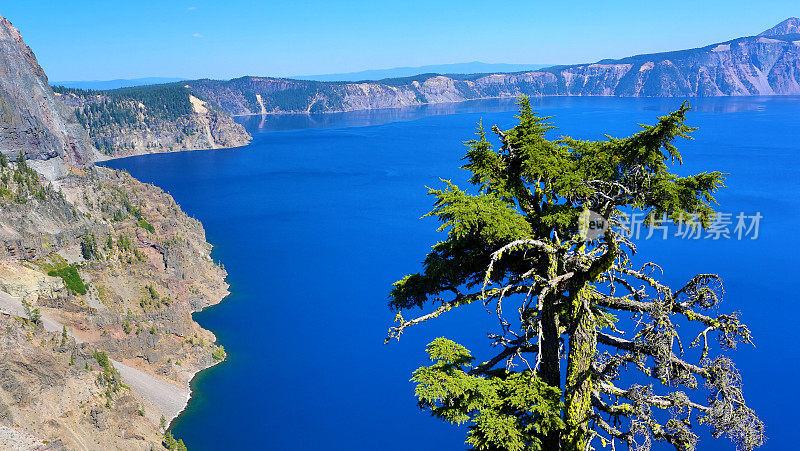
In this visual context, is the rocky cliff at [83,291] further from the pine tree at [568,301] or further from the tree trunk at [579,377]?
the tree trunk at [579,377]

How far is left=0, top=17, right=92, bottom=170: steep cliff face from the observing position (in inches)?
3958

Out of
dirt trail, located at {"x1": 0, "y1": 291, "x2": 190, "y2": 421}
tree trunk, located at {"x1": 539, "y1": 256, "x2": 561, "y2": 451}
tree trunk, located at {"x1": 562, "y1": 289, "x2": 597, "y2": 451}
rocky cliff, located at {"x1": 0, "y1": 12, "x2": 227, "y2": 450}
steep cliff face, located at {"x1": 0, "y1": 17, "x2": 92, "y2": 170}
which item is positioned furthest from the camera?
steep cliff face, located at {"x1": 0, "y1": 17, "x2": 92, "y2": 170}

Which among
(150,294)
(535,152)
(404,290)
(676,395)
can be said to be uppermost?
(535,152)

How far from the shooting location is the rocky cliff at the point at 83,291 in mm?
50188

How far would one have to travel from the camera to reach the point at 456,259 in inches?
508

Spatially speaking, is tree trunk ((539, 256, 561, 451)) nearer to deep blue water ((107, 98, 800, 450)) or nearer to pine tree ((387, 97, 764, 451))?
pine tree ((387, 97, 764, 451))

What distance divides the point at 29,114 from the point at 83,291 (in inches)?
2186

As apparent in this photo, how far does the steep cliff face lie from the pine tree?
4234 inches

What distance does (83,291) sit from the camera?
245ft

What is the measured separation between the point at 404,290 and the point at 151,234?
98.4 meters

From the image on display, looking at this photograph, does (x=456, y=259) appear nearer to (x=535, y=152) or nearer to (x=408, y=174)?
(x=535, y=152)

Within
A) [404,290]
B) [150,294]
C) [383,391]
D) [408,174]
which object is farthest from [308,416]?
[408,174]

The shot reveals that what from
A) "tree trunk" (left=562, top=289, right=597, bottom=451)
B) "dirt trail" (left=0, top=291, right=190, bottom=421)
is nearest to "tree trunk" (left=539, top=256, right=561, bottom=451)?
"tree trunk" (left=562, top=289, right=597, bottom=451)

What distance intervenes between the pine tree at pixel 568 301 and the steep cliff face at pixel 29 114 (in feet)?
Answer: 353
